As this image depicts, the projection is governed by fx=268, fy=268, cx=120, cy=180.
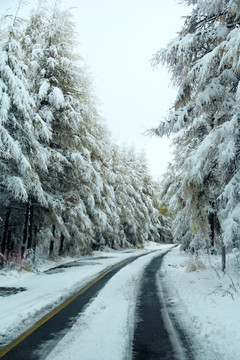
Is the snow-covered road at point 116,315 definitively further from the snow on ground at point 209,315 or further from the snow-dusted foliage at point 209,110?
the snow-dusted foliage at point 209,110

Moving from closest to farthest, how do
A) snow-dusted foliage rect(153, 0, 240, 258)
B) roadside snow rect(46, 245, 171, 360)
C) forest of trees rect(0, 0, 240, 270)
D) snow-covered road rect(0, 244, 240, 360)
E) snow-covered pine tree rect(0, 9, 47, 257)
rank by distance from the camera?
roadside snow rect(46, 245, 171, 360)
snow-covered road rect(0, 244, 240, 360)
snow-dusted foliage rect(153, 0, 240, 258)
forest of trees rect(0, 0, 240, 270)
snow-covered pine tree rect(0, 9, 47, 257)

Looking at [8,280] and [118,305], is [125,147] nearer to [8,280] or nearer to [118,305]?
[8,280]

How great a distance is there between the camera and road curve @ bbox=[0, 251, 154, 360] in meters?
3.86

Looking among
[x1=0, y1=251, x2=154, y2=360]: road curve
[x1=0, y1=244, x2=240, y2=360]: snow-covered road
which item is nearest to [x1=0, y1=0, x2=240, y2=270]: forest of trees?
[x1=0, y1=244, x2=240, y2=360]: snow-covered road

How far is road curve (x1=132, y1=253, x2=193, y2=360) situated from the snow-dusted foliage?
2.55 metres

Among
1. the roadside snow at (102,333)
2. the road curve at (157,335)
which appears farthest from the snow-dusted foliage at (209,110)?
the roadside snow at (102,333)

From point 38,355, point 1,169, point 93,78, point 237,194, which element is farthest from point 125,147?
point 38,355

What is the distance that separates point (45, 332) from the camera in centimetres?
473

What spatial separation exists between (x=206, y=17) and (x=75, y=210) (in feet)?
38.0

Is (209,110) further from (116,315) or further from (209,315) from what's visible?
(116,315)

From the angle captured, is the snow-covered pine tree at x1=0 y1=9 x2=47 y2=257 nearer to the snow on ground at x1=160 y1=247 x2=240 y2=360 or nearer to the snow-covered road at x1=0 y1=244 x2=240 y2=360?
the snow-covered road at x1=0 y1=244 x2=240 y2=360

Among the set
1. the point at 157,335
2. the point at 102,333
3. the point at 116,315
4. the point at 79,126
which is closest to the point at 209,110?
the point at 116,315

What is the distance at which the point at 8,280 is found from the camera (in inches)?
399

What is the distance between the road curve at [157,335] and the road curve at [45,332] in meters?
1.34
